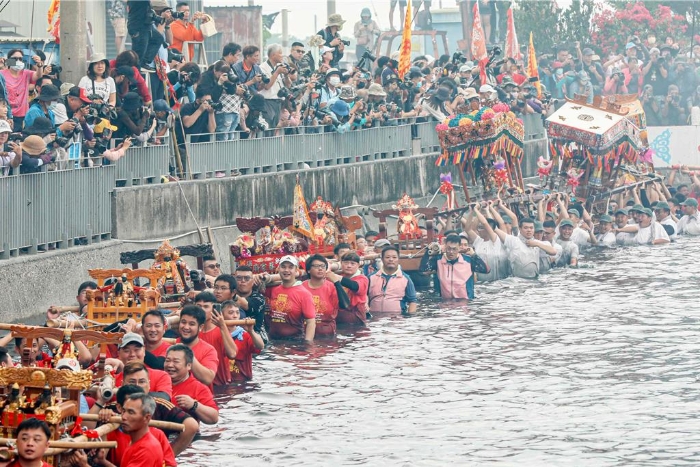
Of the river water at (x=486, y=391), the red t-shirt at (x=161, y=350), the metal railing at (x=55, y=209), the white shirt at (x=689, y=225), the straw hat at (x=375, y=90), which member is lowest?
the river water at (x=486, y=391)

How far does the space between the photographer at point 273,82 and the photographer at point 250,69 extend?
20 cm

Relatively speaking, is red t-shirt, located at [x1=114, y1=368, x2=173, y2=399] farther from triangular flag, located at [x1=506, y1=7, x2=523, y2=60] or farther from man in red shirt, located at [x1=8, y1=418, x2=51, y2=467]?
triangular flag, located at [x1=506, y1=7, x2=523, y2=60]

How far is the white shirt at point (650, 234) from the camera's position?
34.4 metres

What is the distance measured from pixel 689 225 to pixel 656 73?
34.1 ft

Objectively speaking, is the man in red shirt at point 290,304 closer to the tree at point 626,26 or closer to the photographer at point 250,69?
the photographer at point 250,69

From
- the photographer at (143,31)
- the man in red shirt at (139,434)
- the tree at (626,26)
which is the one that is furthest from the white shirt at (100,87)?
the tree at (626,26)

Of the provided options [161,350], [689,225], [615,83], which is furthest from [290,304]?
[615,83]

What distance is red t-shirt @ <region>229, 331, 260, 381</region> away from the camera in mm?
17828

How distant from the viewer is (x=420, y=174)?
34188 millimetres

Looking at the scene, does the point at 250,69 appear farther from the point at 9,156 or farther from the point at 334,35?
the point at 9,156

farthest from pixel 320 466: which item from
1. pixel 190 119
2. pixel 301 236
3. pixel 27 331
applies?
pixel 190 119

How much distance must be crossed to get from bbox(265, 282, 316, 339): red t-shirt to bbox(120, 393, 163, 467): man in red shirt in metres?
8.24

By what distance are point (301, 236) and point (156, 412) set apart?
402 inches

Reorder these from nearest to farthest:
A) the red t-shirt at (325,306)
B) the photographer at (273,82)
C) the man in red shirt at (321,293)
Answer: the man in red shirt at (321,293)
the red t-shirt at (325,306)
the photographer at (273,82)
